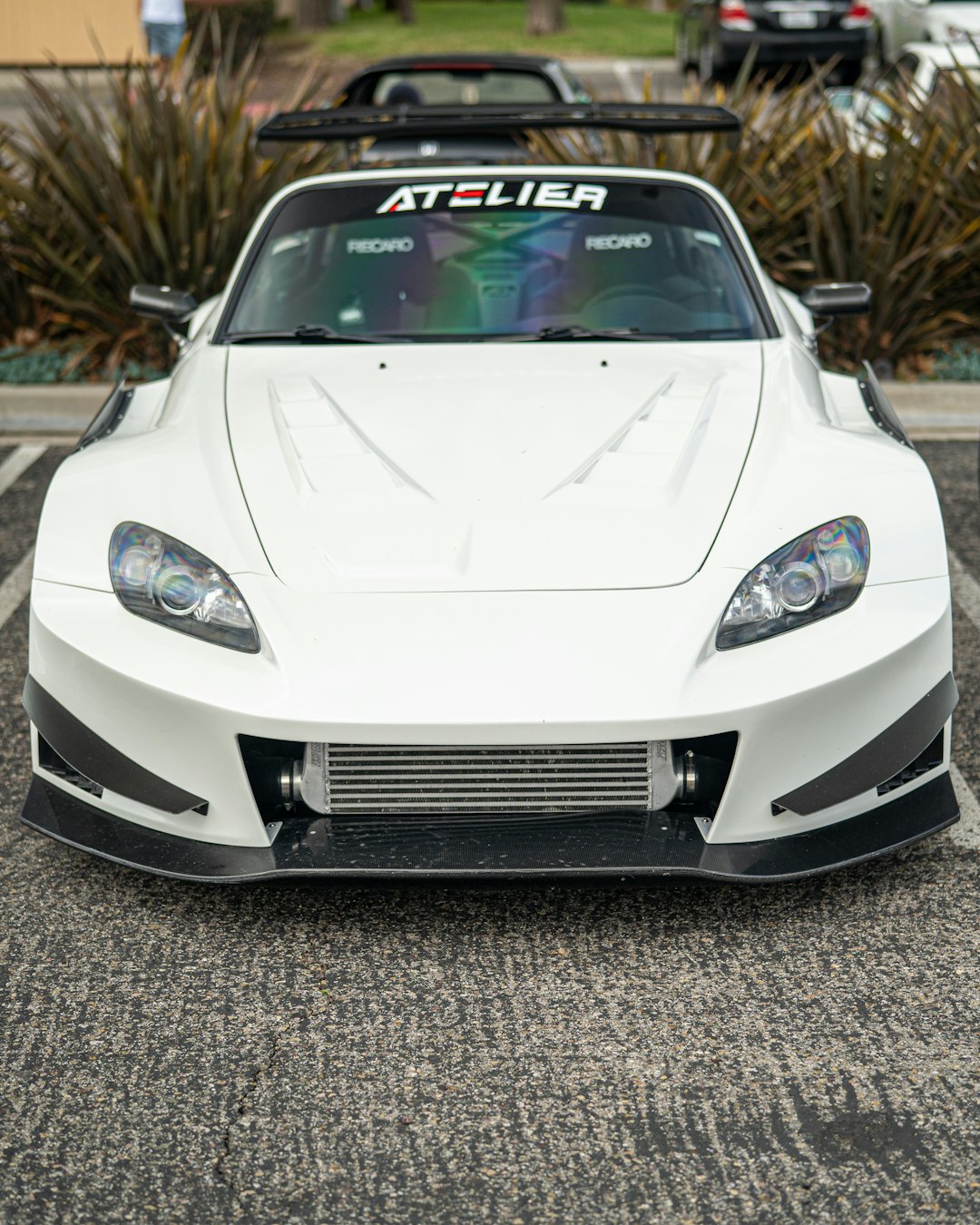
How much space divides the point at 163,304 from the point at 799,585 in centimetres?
249

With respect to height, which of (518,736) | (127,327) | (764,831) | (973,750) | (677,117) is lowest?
(127,327)

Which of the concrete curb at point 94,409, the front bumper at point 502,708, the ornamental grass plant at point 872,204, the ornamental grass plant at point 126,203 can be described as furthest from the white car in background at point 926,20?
the front bumper at point 502,708

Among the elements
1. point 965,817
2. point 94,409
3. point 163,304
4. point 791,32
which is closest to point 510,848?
point 965,817

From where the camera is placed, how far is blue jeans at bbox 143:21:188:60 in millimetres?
13773

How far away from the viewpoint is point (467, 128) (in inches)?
188

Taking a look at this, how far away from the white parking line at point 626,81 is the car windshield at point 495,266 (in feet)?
51.3

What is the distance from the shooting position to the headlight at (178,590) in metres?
2.96

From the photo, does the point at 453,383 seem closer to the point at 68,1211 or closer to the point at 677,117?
the point at 677,117

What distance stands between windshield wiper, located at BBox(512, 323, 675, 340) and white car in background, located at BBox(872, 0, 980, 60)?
11.9 meters

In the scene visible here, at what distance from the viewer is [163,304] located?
4.66 meters

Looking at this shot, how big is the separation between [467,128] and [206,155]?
3.05 metres

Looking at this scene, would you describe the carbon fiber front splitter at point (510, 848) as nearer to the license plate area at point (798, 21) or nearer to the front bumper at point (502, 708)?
the front bumper at point (502, 708)

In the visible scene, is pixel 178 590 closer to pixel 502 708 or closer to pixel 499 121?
pixel 502 708

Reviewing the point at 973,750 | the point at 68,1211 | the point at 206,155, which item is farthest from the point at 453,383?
the point at 206,155
